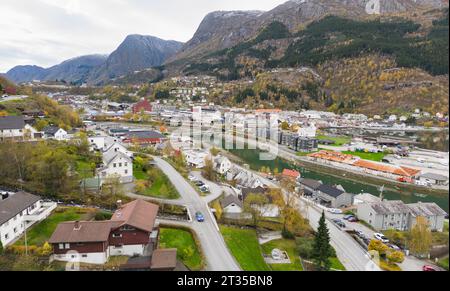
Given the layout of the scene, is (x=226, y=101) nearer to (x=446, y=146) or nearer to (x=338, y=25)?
(x=338, y=25)

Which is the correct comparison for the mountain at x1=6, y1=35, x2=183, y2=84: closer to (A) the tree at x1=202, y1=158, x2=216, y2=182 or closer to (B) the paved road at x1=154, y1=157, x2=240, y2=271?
(A) the tree at x1=202, y1=158, x2=216, y2=182

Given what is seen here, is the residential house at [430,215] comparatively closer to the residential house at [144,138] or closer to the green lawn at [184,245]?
the green lawn at [184,245]

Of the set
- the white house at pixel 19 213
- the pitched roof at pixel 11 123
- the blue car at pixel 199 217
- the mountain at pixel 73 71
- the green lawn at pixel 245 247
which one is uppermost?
the mountain at pixel 73 71

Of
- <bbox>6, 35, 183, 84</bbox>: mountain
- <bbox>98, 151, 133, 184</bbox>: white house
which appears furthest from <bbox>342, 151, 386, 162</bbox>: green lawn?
<bbox>6, 35, 183, 84</bbox>: mountain

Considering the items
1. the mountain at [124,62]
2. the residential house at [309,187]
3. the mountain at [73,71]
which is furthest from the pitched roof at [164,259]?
the mountain at [73,71]

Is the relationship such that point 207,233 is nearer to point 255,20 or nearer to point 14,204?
point 14,204

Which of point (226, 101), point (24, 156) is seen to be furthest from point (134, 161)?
point (226, 101)
